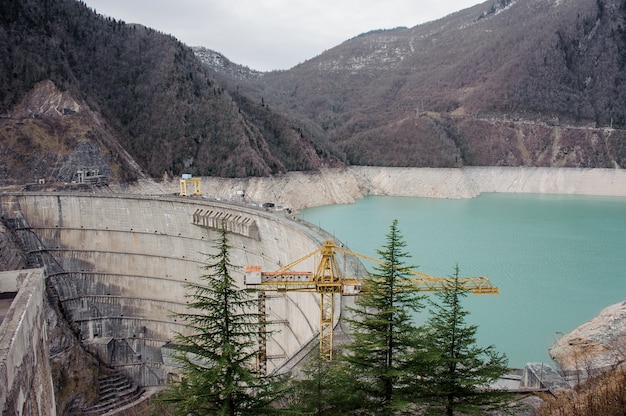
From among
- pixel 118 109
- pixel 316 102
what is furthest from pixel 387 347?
pixel 316 102

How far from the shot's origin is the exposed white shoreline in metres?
71.1

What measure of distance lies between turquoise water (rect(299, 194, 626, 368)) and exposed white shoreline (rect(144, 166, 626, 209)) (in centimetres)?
388

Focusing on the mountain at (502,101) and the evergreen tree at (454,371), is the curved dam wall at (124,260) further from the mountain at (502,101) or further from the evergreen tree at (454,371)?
the mountain at (502,101)

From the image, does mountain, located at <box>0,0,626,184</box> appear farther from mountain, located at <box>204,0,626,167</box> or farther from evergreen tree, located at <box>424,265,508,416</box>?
evergreen tree, located at <box>424,265,508,416</box>

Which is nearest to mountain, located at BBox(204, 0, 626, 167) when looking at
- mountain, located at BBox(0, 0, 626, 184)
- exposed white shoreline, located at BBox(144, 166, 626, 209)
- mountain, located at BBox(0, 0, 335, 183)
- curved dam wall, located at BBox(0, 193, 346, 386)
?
mountain, located at BBox(0, 0, 626, 184)

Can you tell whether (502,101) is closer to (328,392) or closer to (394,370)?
(394,370)

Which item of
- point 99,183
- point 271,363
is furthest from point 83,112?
point 271,363

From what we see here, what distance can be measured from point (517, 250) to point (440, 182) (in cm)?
4256

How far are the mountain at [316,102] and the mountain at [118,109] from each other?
178 millimetres

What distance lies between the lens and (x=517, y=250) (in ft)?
141

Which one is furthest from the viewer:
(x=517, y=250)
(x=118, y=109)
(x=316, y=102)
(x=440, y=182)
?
(x=316, y=102)

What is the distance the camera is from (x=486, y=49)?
130375 mm

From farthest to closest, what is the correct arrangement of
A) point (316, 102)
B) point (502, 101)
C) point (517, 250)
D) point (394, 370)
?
point (316, 102) → point (502, 101) → point (517, 250) → point (394, 370)

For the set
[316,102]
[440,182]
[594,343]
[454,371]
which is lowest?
[594,343]
